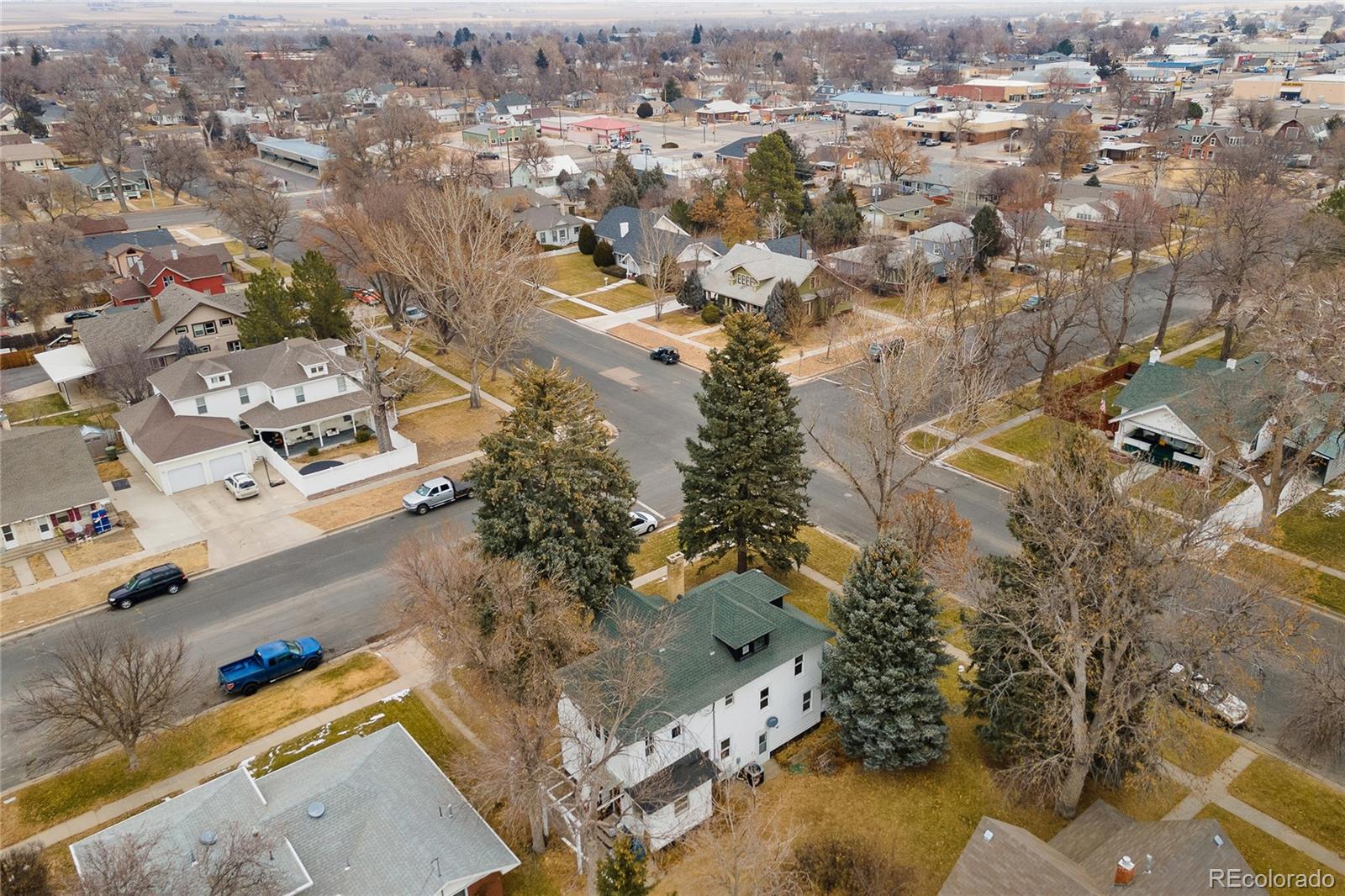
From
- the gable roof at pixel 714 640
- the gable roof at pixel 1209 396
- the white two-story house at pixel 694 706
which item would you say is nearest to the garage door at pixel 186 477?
the white two-story house at pixel 694 706

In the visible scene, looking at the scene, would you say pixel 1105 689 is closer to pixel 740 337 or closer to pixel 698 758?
pixel 698 758

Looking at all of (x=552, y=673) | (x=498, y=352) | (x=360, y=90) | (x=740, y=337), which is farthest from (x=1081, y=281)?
(x=360, y=90)

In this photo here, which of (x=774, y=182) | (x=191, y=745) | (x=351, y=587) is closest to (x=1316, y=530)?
(x=351, y=587)

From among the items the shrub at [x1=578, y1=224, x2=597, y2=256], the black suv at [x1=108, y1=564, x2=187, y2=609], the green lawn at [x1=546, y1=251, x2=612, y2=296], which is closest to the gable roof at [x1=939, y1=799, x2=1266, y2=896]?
the black suv at [x1=108, y1=564, x2=187, y2=609]

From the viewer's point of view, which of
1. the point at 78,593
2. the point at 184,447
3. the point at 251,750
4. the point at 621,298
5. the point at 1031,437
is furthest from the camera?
the point at 621,298

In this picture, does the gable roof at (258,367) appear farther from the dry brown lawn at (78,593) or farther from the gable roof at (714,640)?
the gable roof at (714,640)

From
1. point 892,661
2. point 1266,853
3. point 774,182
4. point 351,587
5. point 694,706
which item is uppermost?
point 774,182

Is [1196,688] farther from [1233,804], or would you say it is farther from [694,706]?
[694,706]
